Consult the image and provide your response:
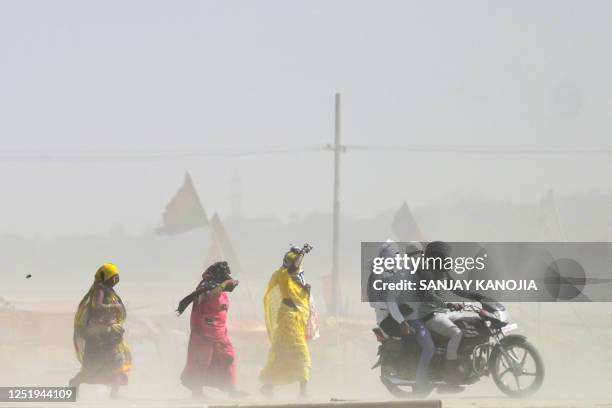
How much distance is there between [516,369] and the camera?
15.9m

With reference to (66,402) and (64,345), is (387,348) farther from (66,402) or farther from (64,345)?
(64,345)

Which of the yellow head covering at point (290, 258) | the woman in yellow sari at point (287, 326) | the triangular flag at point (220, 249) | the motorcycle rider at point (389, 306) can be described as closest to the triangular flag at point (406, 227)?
the triangular flag at point (220, 249)

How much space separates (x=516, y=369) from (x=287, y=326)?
3176 millimetres

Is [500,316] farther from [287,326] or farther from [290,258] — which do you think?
[287,326]

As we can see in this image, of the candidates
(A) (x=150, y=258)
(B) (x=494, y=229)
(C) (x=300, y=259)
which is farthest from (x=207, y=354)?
(A) (x=150, y=258)

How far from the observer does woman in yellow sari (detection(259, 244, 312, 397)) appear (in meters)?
17.2

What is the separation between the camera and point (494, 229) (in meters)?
75.1

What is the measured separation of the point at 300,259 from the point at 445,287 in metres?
2.02

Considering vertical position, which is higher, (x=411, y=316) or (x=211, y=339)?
(x=411, y=316)

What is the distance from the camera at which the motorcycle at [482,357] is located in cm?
1584

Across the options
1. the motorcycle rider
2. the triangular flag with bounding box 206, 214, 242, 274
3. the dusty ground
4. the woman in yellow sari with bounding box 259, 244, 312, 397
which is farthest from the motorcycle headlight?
the triangular flag with bounding box 206, 214, 242, 274

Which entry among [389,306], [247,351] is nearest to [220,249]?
[247,351]

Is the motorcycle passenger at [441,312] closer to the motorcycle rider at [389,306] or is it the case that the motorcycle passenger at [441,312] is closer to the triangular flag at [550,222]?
the motorcycle rider at [389,306]

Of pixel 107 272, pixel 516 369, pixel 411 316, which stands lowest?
pixel 516 369
